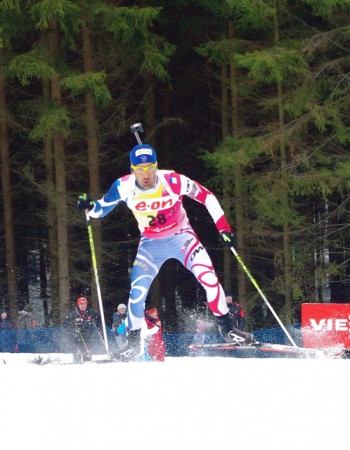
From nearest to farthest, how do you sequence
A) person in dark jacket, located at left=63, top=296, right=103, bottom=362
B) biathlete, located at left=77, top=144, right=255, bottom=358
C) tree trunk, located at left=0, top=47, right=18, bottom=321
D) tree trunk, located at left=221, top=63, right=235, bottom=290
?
biathlete, located at left=77, top=144, right=255, bottom=358 < person in dark jacket, located at left=63, top=296, right=103, bottom=362 < tree trunk, located at left=221, top=63, right=235, bottom=290 < tree trunk, located at left=0, top=47, right=18, bottom=321

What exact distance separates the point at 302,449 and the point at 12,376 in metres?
3.72

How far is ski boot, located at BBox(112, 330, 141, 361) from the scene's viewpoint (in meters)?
10.7

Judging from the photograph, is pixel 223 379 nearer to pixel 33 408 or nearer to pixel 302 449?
pixel 33 408

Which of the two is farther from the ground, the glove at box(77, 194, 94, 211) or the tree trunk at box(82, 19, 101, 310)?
the tree trunk at box(82, 19, 101, 310)

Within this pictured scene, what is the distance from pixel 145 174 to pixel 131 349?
7.94 ft

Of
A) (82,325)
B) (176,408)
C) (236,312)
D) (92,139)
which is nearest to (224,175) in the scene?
(92,139)

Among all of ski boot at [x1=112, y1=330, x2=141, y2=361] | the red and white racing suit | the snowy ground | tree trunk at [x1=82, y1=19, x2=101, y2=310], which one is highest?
tree trunk at [x1=82, y1=19, x2=101, y2=310]

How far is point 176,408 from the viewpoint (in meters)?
6.41

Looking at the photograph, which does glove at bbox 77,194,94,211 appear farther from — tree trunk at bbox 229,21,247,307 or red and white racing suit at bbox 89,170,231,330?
tree trunk at bbox 229,21,247,307

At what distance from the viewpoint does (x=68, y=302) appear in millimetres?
16922

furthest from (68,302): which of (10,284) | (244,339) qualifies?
(244,339)

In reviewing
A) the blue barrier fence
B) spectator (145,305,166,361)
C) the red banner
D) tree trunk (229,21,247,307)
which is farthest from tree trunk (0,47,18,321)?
spectator (145,305,166,361)

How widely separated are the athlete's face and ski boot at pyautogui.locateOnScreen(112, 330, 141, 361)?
198cm

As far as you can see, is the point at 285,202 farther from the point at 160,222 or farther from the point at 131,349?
the point at 160,222
